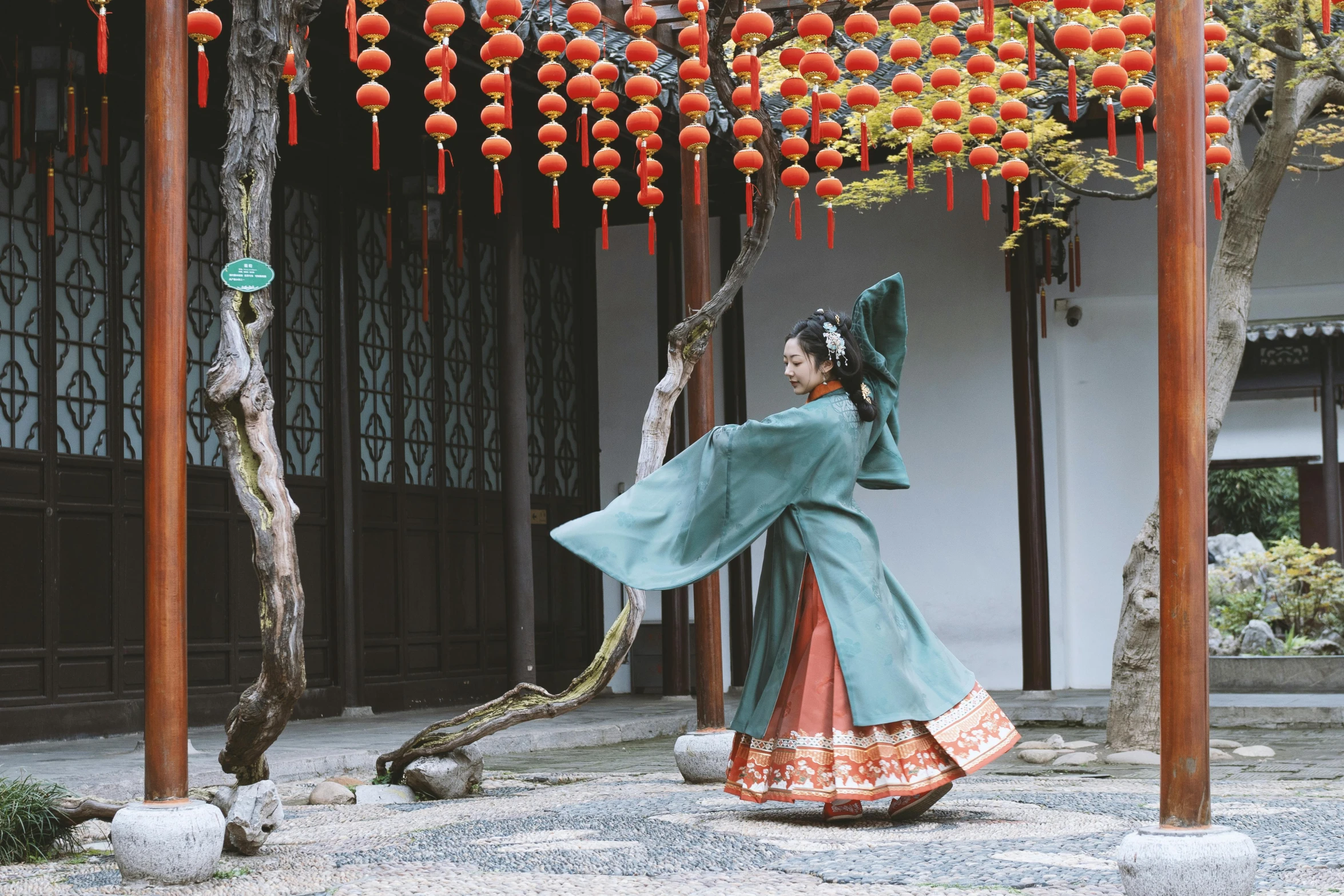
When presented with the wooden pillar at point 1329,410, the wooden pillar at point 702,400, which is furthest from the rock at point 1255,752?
the wooden pillar at point 1329,410

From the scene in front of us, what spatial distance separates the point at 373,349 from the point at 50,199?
332cm

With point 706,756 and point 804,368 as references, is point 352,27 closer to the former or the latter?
point 804,368

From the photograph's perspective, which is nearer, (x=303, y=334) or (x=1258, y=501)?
(x=303, y=334)

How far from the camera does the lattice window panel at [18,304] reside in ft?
27.7

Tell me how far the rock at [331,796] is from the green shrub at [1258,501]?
62.3 ft

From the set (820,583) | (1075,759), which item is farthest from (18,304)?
(1075,759)

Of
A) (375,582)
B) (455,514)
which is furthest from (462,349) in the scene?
(375,582)

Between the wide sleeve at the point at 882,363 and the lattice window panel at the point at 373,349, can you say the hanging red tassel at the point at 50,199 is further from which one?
the wide sleeve at the point at 882,363

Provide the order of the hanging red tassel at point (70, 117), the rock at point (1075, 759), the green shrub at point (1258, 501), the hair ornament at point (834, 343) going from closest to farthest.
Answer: the hair ornament at point (834, 343) < the rock at point (1075, 759) < the hanging red tassel at point (70, 117) < the green shrub at point (1258, 501)

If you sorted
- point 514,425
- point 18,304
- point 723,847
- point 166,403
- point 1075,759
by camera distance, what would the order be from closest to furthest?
point 166,403
point 723,847
point 1075,759
point 18,304
point 514,425

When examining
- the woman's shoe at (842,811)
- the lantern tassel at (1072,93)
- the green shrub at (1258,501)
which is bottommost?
the woman's shoe at (842,811)

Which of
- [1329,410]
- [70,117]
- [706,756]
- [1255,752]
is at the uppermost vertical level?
[70,117]

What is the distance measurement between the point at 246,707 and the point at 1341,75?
5.99m

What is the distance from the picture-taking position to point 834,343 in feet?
16.9
